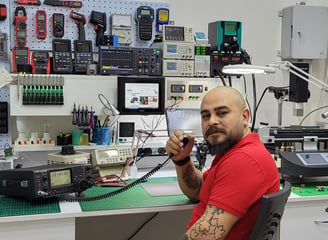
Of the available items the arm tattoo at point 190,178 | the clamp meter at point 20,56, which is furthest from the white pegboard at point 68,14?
the arm tattoo at point 190,178

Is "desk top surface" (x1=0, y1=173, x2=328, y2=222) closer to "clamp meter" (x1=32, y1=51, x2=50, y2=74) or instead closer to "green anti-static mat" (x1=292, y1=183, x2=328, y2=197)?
"green anti-static mat" (x1=292, y1=183, x2=328, y2=197)

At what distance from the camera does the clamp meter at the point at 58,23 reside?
125 inches

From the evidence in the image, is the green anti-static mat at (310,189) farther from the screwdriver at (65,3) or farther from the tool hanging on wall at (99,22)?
the screwdriver at (65,3)

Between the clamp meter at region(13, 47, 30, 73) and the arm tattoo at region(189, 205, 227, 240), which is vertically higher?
the clamp meter at region(13, 47, 30, 73)

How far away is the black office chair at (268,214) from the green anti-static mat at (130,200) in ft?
1.94

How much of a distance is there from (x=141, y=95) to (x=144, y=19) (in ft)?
2.54

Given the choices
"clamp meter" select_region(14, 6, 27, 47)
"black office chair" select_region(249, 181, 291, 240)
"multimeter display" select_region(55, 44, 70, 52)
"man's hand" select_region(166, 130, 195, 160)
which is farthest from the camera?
"clamp meter" select_region(14, 6, 27, 47)

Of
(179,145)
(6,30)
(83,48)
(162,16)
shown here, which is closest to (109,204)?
(179,145)

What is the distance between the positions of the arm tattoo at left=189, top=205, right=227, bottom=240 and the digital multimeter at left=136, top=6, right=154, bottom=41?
2093 millimetres

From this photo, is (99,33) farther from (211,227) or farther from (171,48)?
(211,227)

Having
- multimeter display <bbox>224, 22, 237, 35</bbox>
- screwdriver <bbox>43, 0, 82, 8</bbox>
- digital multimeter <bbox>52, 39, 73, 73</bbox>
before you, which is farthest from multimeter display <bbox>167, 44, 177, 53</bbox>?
screwdriver <bbox>43, 0, 82, 8</bbox>

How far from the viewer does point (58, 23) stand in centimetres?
320

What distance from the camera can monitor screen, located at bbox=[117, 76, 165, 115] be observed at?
2.82 metres

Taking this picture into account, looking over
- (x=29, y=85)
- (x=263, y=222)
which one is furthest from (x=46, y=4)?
(x=263, y=222)
